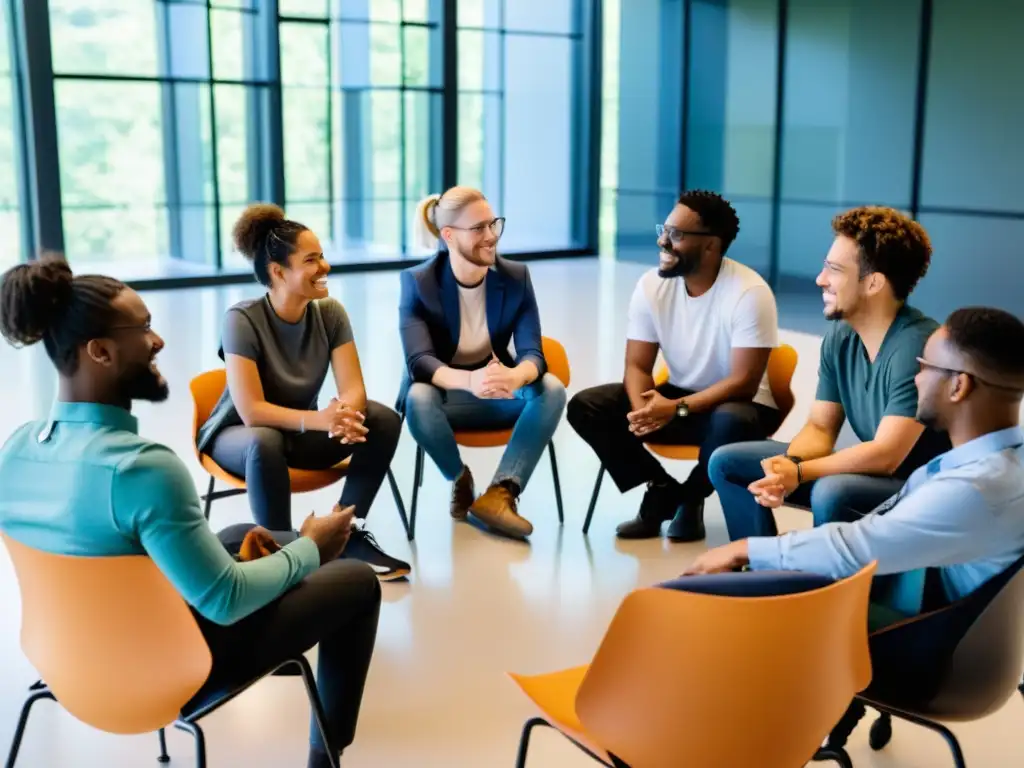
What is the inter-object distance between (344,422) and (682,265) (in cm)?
139

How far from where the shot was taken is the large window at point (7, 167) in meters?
11.0

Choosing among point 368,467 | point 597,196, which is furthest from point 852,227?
point 597,196

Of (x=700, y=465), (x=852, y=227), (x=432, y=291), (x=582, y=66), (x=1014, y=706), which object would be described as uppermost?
(x=582, y=66)

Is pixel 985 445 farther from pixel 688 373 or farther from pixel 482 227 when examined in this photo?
pixel 482 227

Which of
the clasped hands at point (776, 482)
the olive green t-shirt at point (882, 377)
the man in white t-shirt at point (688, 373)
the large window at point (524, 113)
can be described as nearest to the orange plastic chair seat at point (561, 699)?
the clasped hands at point (776, 482)

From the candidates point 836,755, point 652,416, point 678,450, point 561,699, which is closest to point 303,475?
point 652,416

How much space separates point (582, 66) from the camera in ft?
49.2

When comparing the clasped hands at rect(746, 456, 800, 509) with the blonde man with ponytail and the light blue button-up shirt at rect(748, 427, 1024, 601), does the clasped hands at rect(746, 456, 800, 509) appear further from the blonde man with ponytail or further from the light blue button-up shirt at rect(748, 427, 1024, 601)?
the blonde man with ponytail

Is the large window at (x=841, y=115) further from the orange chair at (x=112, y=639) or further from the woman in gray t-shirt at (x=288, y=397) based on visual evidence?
the orange chair at (x=112, y=639)

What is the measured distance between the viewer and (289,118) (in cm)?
1277

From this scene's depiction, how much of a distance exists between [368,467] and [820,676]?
2283 mm

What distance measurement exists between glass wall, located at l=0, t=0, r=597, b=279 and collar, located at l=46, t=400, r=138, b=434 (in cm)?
961

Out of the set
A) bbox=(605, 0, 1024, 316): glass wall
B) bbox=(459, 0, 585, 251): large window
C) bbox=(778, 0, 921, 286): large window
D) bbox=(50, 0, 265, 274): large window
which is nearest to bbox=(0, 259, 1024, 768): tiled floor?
Answer: bbox=(605, 0, 1024, 316): glass wall

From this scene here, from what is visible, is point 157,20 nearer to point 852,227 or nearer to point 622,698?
point 852,227
